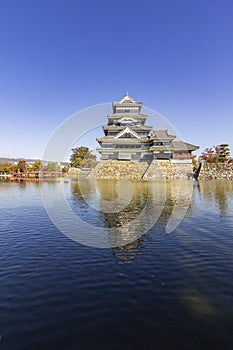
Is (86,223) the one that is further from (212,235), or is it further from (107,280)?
(212,235)

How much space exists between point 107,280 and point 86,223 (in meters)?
6.25

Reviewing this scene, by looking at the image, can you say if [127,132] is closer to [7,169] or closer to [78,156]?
[78,156]

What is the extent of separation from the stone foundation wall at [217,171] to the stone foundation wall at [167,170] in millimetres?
3339

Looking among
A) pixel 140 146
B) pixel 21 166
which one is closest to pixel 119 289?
pixel 140 146

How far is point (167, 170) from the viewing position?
152 feet

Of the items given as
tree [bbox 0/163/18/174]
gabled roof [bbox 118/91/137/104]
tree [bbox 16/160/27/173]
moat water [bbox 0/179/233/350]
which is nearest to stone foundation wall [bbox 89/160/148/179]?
gabled roof [bbox 118/91/137/104]

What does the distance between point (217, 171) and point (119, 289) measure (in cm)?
4513

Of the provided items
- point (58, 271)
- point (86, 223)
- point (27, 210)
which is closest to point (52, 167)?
point (27, 210)

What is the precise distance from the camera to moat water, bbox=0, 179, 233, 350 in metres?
3.83

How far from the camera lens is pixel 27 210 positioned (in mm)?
15820

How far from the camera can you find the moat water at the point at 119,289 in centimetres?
383

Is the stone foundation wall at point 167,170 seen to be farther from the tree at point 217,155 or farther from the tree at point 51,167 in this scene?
the tree at point 51,167

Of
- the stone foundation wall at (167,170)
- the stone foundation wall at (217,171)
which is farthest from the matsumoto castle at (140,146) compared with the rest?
the stone foundation wall at (217,171)

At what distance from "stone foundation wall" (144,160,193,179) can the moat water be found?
36026 mm
